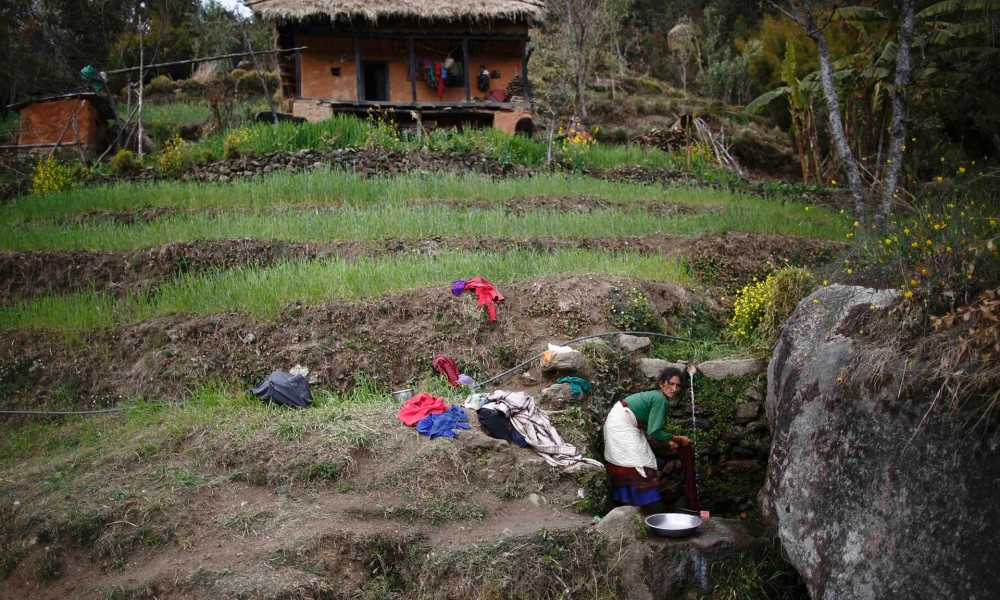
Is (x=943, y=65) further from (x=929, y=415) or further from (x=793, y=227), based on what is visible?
(x=929, y=415)

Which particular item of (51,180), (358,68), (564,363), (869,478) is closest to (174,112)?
(358,68)

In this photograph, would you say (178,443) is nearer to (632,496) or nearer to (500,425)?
(500,425)

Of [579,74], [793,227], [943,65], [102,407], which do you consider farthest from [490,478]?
[579,74]

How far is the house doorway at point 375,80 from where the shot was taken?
794 inches

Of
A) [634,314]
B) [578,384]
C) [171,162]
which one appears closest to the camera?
[578,384]

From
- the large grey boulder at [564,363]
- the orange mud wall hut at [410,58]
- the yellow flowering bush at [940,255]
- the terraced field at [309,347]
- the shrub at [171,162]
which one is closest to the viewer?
the yellow flowering bush at [940,255]

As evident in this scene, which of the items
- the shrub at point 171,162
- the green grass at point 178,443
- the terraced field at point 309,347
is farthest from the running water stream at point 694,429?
the shrub at point 171,162

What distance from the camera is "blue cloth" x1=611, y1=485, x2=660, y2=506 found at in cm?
745

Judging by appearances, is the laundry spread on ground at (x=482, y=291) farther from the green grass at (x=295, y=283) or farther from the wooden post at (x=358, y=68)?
the wooden post at (x=358, y=68)

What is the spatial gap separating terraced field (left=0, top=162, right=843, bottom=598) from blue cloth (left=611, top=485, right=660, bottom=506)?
1.86ft

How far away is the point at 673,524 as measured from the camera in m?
6.55

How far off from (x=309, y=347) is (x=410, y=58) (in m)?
11.6

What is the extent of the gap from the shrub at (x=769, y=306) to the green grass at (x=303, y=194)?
16.4 feet

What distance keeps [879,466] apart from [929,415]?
0.50 meters
